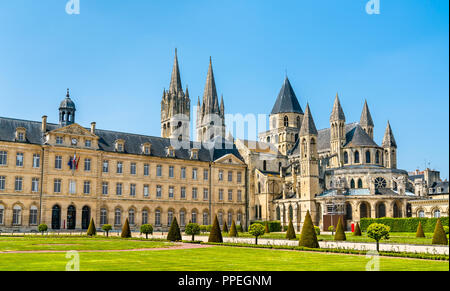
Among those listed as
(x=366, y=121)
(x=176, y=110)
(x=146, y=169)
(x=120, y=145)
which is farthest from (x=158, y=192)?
(x=366, y=121)

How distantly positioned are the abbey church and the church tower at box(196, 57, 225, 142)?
55.0 ft

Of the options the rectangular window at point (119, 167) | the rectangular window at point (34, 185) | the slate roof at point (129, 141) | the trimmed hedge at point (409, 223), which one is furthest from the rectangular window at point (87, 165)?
the trimmed hedge at point (409, 223)

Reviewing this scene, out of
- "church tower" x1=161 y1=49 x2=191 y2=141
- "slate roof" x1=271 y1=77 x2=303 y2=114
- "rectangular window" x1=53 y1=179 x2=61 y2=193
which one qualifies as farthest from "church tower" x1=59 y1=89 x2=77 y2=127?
"slate roof" x1=271 y1=77 x2=303 y2=114

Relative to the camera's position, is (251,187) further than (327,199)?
Yes

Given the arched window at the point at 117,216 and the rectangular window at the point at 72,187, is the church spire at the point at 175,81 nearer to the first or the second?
the arched window at the point at 117,216

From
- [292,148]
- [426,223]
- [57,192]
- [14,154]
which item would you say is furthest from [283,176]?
[14,154]

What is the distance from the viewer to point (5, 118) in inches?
2213

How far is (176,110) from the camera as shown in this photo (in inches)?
3716

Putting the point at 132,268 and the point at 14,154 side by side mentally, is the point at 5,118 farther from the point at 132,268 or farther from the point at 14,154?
the point at 132,268

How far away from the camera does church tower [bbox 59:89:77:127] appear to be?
195ft

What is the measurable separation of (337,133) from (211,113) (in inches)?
1102

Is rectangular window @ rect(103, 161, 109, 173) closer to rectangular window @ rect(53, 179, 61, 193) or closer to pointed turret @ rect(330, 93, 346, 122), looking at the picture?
rectangular window @ rect(53, 179, 61, 193)

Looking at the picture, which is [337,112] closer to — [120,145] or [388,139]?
[388,139]

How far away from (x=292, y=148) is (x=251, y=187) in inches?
649
